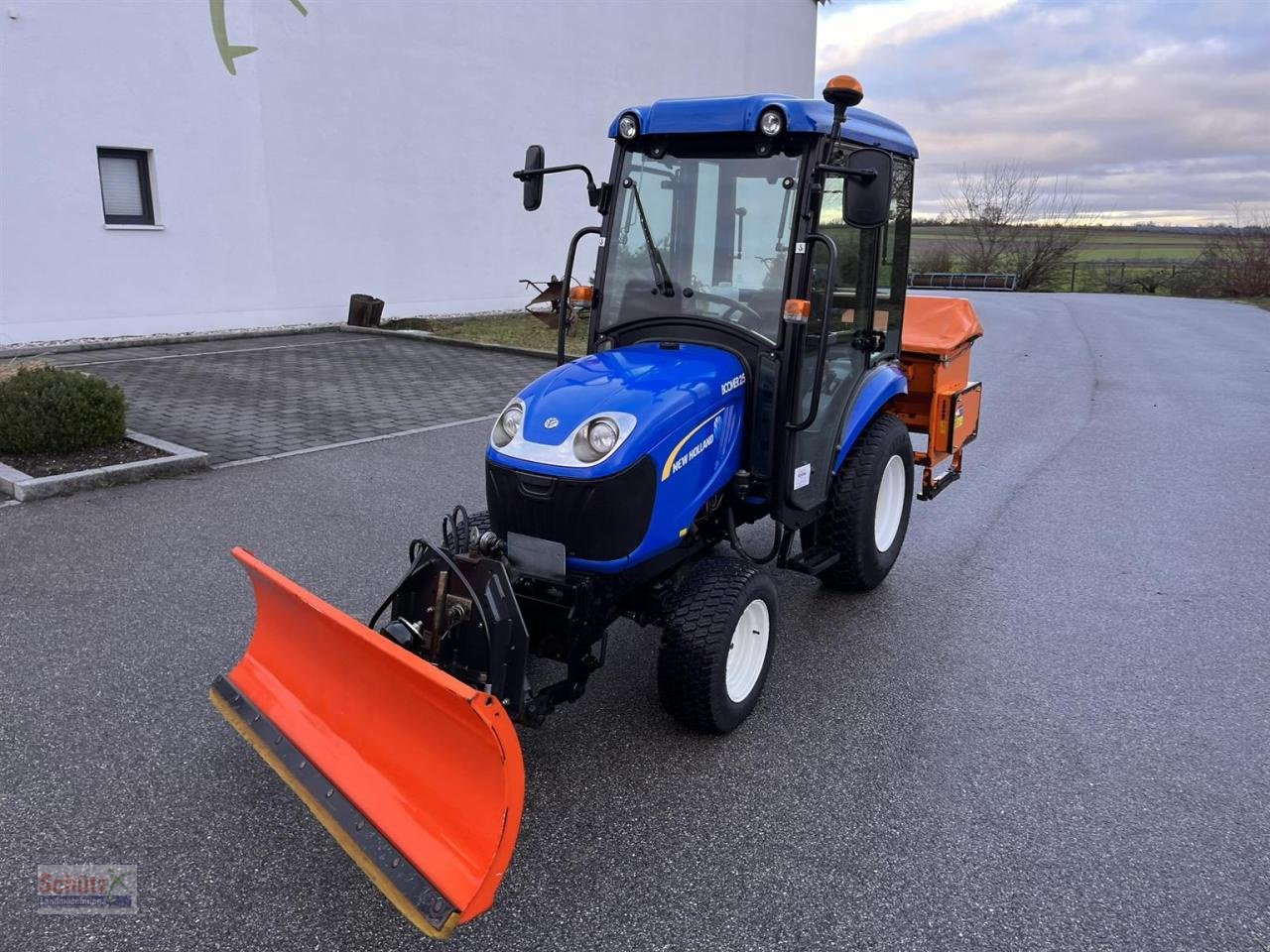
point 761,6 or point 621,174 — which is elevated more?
point 761,6

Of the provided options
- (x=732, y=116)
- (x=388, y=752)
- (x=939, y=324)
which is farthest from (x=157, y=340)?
(x=388, y=752)

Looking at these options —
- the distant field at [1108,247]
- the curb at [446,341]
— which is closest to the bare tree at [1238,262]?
the distant field at [1108,247]

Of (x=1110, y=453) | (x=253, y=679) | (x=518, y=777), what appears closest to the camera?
(x=518, y=777)

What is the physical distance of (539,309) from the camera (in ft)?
53.9

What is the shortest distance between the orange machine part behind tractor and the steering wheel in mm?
2073

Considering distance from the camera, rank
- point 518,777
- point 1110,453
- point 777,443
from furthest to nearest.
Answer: point 1110,453, point 777,443, point 518,777

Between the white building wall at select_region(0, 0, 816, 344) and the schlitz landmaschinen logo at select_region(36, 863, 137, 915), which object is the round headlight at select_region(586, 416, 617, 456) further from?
the white building wall at select_region(0, 0, 816, 344)

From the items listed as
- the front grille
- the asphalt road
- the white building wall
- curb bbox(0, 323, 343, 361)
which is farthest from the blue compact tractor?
the white building wall

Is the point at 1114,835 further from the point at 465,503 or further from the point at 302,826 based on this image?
the point at 465,503

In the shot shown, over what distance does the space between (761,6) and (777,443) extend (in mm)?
20108

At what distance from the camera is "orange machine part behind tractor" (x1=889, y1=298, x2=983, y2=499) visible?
550 centimetres

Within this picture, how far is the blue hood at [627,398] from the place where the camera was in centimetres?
320

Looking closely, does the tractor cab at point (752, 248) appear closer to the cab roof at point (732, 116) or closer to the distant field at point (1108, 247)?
the cab roof at point (732, 116)

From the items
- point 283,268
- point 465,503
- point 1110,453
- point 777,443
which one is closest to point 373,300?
point 283,268
